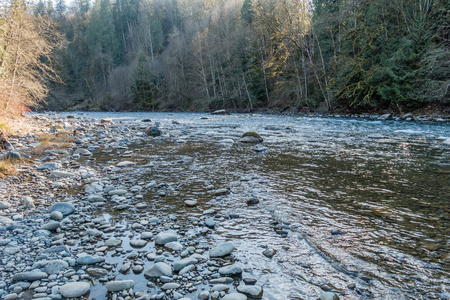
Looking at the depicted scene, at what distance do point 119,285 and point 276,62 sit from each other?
85.1 ft

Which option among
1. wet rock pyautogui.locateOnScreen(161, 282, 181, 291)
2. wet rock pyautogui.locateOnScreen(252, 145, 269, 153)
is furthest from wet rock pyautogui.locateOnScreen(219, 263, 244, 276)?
wet rock pyautogui.locateOnScreen(252, 145, 269, 153)

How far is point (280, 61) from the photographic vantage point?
25.1 meters

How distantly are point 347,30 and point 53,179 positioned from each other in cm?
2200

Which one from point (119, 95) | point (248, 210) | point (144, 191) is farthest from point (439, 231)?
point (119, 95)

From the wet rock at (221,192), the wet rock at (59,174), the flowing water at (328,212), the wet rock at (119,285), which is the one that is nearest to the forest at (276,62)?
the wet rock at (59,174)

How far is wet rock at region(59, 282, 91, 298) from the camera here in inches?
89.7

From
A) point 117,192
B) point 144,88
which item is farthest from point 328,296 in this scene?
point 144,88

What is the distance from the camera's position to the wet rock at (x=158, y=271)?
2.58 m

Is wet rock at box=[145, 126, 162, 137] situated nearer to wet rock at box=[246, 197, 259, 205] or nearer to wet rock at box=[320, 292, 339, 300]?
wet rock at box=[246, 197, 259, 205]

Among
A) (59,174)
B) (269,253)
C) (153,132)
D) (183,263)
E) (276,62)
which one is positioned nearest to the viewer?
(183,263)

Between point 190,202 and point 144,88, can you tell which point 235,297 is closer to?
point 190,202

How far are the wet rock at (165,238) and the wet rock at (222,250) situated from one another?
0.59 m

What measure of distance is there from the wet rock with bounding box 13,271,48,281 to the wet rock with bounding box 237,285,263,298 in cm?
200

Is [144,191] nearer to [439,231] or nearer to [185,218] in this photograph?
[185,218]
